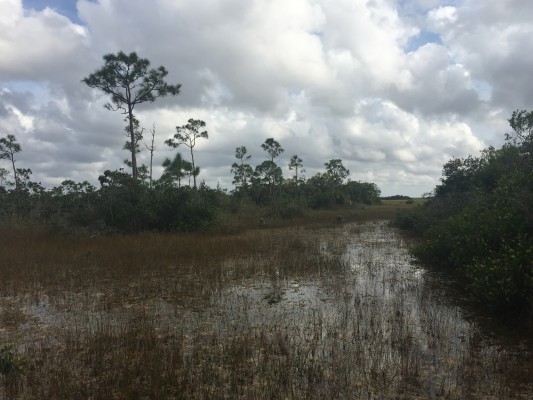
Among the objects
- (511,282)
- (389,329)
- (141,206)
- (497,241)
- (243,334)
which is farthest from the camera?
(141,206)

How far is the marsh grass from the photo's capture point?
13.1ft

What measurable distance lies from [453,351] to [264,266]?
20.9 feet

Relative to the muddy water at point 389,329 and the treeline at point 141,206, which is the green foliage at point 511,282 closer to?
the muddy water at point 389,329

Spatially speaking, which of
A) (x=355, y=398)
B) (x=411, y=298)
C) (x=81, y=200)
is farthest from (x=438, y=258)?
(x=81, y=200)

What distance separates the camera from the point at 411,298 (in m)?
7.38

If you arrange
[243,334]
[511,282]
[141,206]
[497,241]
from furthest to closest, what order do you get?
[141,206] → [497,241] → [511,282] → [243,334]

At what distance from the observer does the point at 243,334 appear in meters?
5.51

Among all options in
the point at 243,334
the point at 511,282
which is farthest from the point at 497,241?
the point at 243,334

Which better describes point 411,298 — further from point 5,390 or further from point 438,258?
point 5,390

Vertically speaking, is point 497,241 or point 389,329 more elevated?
point 497,241

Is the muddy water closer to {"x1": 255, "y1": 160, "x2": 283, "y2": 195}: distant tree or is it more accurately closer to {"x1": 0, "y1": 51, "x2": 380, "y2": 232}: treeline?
{"x1": 0, "y1": 51, "x2": 380, "y2": 232}: treeline

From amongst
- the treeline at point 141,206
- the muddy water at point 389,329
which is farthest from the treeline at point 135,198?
the muddy water at point 389,329

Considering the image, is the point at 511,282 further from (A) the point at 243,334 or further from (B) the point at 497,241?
(A) the point at 243,334

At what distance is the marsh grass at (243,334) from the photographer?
4.00 metres
